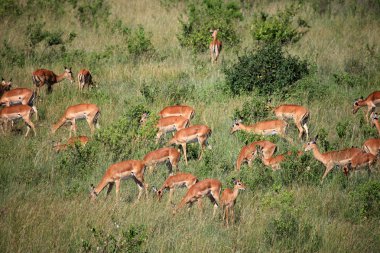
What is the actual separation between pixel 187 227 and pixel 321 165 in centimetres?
318

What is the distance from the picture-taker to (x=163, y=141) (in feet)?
38.3

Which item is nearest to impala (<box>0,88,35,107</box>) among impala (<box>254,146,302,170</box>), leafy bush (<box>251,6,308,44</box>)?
impala (<box>254,146,302,170</box>)

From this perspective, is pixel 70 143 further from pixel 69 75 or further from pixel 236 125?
pixel 69 75

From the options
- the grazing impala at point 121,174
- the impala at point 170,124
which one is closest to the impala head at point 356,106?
the impala at point 170,124

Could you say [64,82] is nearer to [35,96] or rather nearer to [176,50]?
[35,96]

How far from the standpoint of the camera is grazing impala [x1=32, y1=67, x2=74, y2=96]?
13320 mm

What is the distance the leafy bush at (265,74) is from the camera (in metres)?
13.5

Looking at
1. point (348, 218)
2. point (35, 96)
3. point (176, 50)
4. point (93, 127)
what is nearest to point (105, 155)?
point (93, 127)

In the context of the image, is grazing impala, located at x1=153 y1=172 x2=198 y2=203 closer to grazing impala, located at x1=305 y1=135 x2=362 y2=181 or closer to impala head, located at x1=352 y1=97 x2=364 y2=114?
grazing impala, located at x1=305 y1=135 x2=362 y2=181

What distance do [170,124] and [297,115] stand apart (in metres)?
2.22

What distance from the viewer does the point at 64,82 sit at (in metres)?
14.5

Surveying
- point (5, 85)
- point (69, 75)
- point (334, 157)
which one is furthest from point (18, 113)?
point (334, 157)

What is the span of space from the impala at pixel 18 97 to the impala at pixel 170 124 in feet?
8.79

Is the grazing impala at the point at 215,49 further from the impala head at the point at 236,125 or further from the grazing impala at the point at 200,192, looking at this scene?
the grazing impala at the point at 200,192
